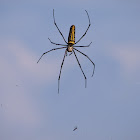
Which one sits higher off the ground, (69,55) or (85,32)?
(85,32)

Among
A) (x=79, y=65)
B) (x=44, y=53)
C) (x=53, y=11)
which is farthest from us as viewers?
(x=79, y=65)

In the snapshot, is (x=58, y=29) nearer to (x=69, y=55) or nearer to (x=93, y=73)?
(x=69, y=55)

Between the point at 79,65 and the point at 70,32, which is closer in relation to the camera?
the point at 70,32

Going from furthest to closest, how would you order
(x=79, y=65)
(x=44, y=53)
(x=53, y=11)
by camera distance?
A: (x=79, y=65) < (x=44, y=53) < (x=53, y=11)

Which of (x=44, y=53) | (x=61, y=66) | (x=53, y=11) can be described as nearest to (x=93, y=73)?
(x=61, y=66)

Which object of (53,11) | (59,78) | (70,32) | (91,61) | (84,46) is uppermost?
(53,11)

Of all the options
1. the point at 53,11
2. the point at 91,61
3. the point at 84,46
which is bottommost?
the point at 91,61

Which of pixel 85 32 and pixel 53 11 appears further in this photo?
pixel 85 32

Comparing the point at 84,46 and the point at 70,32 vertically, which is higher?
the point at 70,32

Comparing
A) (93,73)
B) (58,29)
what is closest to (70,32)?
(58,29)

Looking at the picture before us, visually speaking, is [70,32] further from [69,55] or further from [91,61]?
[91,61]
